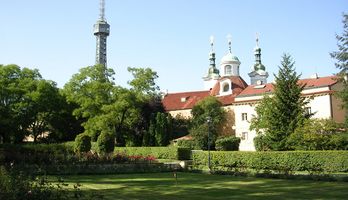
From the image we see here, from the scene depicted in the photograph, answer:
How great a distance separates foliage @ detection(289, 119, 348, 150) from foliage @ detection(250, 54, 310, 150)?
123cm

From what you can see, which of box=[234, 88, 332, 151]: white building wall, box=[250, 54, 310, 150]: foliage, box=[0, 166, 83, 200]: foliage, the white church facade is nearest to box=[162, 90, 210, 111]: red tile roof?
the white church facade

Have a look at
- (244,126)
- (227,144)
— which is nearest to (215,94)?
(244,126)

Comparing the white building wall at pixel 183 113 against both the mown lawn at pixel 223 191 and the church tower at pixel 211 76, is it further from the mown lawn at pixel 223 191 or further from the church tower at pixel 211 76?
the mown lawn at pixel 223 191

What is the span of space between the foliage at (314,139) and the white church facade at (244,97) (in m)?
5.68

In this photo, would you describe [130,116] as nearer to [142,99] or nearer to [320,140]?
[142,99]

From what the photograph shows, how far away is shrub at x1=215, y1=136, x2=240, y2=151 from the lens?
2162 inches

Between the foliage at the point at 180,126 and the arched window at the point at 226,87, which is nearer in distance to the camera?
the foliage at the point at 180,126

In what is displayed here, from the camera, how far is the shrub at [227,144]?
180ft

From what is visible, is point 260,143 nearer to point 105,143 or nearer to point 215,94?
point 105,143

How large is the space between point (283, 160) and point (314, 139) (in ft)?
20.9

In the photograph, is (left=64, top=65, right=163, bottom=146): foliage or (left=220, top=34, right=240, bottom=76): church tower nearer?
(left=64, top=65, right=163, bottom=146): foliage

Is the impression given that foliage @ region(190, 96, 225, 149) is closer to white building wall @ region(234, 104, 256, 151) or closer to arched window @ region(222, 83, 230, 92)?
white building wall @ region(234, 104, 256, 151)

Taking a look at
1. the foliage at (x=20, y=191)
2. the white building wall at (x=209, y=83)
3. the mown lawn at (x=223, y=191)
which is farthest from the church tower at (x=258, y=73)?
the foliage at (x=20, y=191)

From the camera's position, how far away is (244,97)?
198ft
